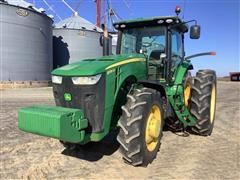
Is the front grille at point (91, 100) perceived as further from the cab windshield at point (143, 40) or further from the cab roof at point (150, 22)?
the cab roof at point (150, 22)

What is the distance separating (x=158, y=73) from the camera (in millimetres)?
5969

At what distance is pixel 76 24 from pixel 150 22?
28.4 metres

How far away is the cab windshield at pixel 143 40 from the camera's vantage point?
6.01m

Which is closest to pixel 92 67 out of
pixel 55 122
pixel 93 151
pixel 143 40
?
pixel 55 122

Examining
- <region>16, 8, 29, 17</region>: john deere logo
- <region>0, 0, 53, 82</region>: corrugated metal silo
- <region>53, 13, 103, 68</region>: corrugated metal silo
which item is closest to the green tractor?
<region>0, 0, 53, 82</region>: corrugated metal silo

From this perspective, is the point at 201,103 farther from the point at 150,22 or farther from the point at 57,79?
the point at 57,79

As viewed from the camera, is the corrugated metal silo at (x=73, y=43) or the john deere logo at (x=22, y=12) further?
the corrugated metal silo at (x=73, y=43)

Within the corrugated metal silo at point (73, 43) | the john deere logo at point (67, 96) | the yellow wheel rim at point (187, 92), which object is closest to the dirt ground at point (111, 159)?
the yellow wheel rim at point (187, 92)

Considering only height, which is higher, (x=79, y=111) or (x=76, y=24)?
(x=76, y=24)

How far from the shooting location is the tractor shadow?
521 centimetres

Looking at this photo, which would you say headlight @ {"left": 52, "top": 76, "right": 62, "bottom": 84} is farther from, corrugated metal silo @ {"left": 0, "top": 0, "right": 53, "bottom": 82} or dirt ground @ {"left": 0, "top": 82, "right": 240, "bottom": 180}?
corrugated metal silo @ {"left": 0, "top": 0, "right": 53, "bottom": 82}

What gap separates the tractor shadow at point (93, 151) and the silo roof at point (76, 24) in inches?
1075

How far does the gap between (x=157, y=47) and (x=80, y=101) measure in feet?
7.29

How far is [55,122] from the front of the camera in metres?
3.95
